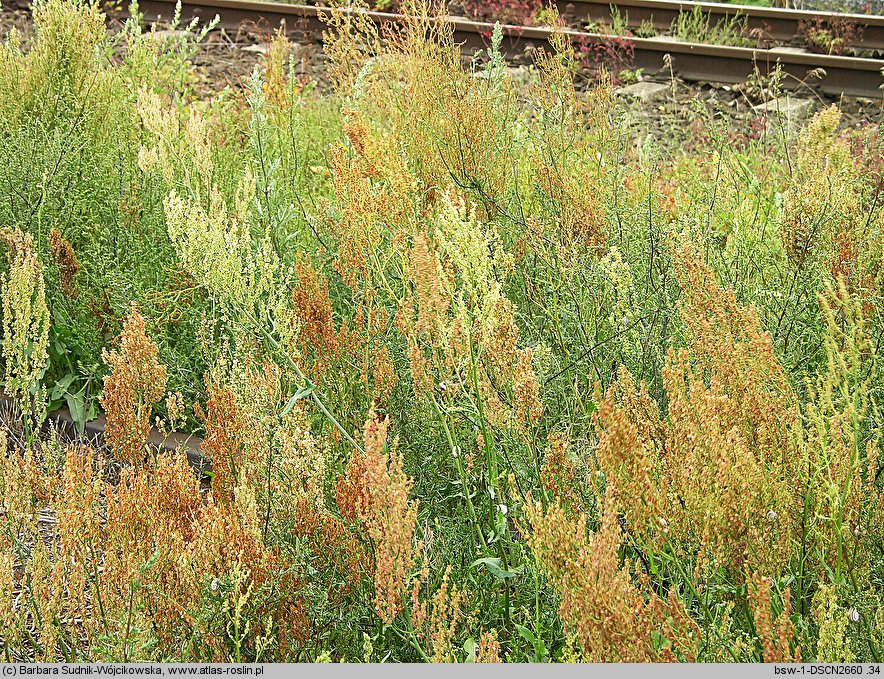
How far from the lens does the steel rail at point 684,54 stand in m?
8.21

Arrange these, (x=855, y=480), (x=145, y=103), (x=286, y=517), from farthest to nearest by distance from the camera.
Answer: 1. (x=145, y=103)
2. (x=286, y=517)
3. (x=855, y=480)

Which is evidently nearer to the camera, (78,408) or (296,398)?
(296,398)

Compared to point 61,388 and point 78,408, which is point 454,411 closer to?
point 78,408

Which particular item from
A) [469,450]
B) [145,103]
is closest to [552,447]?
[469,450]

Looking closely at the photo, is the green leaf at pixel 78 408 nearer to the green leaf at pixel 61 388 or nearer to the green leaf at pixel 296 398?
the green leaf at pixel 61 388

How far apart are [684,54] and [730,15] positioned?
1.60 metres

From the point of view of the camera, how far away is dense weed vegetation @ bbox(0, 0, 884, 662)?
81.3 inches

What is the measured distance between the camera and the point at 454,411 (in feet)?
9.15

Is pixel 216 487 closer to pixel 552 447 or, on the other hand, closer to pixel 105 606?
pixel 105 606

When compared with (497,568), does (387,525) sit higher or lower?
higher

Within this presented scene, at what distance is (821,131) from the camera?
12.6 ft

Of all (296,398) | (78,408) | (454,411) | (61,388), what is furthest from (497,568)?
(61,388)

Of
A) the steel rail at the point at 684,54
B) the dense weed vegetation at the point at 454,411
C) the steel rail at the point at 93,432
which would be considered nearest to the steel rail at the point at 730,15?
the steel rail at the point at 684,54
